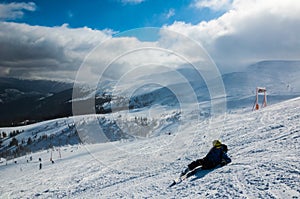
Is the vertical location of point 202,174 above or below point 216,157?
below

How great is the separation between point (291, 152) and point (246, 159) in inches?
69.8

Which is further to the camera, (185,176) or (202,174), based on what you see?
(185,176)

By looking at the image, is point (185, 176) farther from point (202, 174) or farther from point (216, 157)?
point (216, 157)

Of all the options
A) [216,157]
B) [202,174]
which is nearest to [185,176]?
[202,174]

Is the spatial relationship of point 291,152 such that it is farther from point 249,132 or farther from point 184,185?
point 249,132

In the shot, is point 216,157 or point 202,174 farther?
point 216,157

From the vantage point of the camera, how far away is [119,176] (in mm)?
15922

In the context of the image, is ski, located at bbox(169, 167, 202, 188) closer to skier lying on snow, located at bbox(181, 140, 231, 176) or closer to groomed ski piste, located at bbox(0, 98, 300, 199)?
groomed ski piste, located at bbox(0, 98, 300, 199)

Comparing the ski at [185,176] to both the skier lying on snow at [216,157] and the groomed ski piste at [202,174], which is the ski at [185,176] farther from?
the skier lying on snow at [216,157]

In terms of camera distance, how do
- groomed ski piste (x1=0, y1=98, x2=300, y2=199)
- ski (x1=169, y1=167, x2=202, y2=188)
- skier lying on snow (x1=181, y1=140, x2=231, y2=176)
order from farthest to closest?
skier lying on snow (x1=181, y1=140, x2=231, y2=176)
ski (x1=169, y1=167, x2=202, y2=188)
groomed ski piste (x1=0, y1=98, x2=300, y2=199)

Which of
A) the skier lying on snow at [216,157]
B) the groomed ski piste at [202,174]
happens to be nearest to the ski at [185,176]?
the groomed ski piste at [202,174]

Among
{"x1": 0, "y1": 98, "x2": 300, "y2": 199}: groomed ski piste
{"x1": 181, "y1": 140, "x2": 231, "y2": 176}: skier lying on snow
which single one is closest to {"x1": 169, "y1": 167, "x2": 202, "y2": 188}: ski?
{"x1": 0, "y1": 98, "x2": 300, "y2": 199}: groomed ski piste

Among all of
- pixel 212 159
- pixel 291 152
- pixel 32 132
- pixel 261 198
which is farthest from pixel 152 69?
pixel 32 132

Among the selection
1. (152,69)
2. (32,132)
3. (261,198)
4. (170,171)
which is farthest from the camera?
(32,132)
